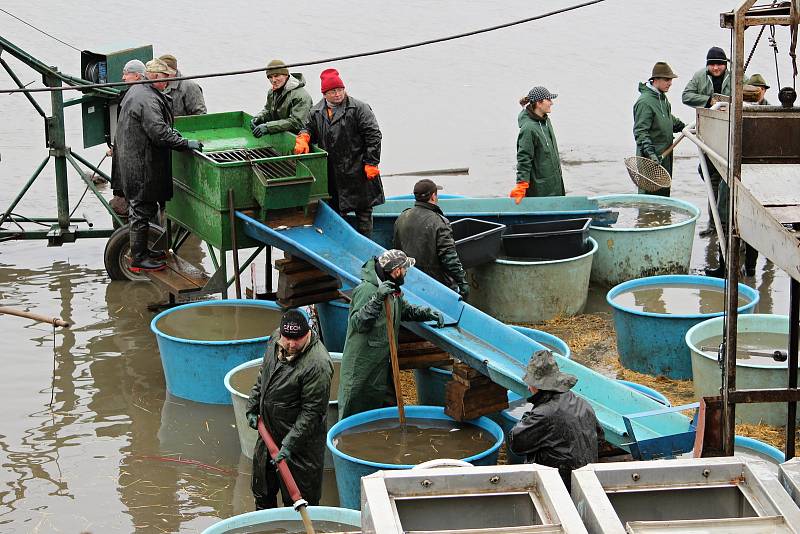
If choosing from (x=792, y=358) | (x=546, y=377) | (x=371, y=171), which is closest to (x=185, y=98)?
(x=371, y=171)

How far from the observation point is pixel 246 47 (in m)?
24.3

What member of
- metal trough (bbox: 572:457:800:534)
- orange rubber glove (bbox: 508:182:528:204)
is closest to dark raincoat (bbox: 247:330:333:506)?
metal trough (bbox: 572:457:800:534)

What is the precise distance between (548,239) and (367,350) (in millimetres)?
3721

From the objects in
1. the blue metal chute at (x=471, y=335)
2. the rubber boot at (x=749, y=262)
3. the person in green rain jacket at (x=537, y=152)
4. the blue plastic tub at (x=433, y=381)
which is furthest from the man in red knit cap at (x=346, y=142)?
the rubber boot at (x=749, y=262)

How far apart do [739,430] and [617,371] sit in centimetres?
161

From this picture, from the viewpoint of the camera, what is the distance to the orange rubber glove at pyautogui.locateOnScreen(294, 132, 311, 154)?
33.9 feet

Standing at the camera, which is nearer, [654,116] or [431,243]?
[431,243]

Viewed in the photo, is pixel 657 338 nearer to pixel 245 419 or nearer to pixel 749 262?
pixel 749 262

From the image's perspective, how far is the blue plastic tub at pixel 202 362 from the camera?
892cm

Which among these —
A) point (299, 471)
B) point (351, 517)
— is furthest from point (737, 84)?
point (299, 471)

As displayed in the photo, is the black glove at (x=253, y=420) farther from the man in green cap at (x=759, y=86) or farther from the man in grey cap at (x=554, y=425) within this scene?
the man in green cap at (x=759, y=86)

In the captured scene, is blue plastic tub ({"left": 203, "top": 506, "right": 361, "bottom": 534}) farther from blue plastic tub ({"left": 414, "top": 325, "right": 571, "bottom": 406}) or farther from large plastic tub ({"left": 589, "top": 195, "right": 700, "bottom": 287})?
large plastic tub ({"left": 589, "top": 195, "right": 700, "bottom": 287})

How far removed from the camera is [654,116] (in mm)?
12602

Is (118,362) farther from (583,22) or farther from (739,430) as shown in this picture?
(583,22)
